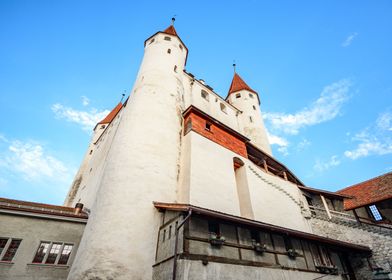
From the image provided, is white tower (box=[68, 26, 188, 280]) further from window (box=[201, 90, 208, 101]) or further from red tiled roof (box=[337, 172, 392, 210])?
red tiled roof (box=[337, 172, 392, 210])

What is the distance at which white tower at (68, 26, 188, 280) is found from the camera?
8.64m

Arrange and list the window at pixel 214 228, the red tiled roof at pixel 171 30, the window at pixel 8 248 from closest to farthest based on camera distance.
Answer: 1. the window at pixel 214 228
2. the window at pixel 8 248
3. the red tiled roof at pixel 171 30

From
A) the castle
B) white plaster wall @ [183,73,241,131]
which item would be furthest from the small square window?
the castle

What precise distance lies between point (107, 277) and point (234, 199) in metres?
7.33

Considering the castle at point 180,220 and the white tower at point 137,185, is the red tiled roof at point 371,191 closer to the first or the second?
the castle at point 180,220

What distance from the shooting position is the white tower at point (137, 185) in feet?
28.3

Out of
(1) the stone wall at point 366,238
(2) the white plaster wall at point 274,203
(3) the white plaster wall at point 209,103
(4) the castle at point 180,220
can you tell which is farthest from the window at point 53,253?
(1) the stone wall at point 366,238

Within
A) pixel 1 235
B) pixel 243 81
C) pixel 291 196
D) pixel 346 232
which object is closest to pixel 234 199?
pixel 291 196

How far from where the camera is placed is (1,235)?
998 centimetres

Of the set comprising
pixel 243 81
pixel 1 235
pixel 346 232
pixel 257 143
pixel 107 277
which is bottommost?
pixel 107 277

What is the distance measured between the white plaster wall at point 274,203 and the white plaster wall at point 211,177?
6.64 feet

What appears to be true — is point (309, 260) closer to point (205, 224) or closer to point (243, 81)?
point (205, 224)

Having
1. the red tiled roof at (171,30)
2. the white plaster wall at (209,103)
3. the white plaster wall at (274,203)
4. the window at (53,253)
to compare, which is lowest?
the window at (53,253)

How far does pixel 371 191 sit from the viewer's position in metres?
19.2
